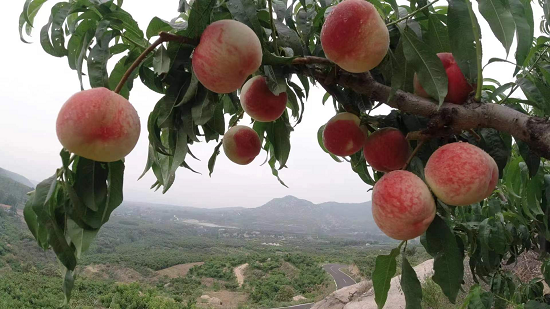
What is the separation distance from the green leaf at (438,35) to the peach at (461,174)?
21cm

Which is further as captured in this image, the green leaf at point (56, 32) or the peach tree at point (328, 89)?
the green leaf at point (56, 32)

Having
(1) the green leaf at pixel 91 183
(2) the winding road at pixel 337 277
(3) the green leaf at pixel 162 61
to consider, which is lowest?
(2) the winding road at pixel 337 277

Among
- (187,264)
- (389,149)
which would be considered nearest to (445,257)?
(389,149)

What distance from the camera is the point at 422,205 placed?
1.91 ft

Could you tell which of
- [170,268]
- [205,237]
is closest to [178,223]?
[205,237]

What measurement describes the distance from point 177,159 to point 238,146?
0.37m

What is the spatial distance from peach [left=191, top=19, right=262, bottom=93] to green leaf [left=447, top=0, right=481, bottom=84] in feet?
1.07

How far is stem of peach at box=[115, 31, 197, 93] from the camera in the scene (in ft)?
1.65

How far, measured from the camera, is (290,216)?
1244 inches

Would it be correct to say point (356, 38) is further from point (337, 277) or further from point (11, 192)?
point (337, 277)

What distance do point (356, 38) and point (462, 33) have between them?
17 centimetres

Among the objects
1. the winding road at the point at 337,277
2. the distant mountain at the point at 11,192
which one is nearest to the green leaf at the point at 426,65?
the distant mountain at the point at 11,192

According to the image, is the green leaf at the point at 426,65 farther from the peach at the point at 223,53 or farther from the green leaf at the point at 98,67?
the green leaf at the point at 98,67

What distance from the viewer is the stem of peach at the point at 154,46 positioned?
0.50 metres
